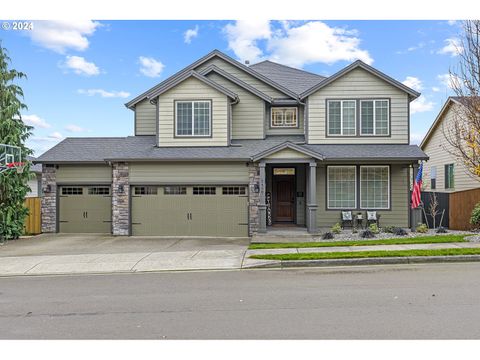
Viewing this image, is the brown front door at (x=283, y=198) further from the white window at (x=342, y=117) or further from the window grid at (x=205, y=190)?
the window grid at (x=205, y=190)

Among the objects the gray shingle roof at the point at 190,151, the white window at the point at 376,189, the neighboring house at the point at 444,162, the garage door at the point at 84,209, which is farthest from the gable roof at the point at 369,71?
the garage door at the point at 84,209

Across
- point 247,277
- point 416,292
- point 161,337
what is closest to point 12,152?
point 247,277

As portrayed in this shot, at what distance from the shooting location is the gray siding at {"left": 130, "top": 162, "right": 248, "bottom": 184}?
16984 millimetres

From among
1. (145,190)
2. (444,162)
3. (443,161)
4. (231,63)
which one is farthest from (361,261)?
(443,161)

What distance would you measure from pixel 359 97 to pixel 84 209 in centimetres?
1350

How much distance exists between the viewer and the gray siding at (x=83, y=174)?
18.3 meters

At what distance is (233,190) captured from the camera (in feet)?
56.1

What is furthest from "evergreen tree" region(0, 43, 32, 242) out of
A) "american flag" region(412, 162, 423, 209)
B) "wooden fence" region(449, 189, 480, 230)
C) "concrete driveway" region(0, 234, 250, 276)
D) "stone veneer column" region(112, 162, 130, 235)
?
"wooden fence" region(449, 189, 480, 230)

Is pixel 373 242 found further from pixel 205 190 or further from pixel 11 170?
pixel 11 170

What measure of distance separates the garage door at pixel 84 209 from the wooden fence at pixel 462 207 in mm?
16016

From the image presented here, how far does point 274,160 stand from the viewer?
16219 millimetres

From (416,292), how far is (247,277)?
362 cm

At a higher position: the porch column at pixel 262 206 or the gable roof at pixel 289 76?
the gable roof at pixel 289 76

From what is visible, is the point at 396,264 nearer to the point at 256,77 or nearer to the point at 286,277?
the point at 286,277
